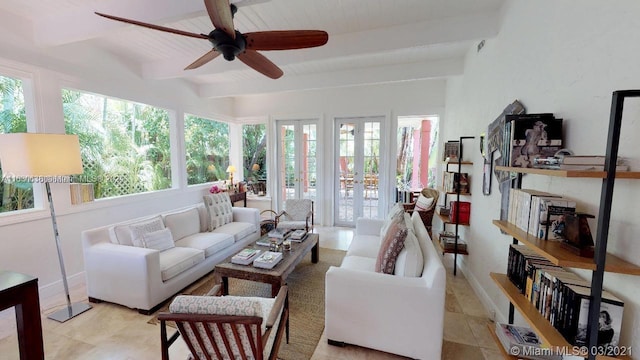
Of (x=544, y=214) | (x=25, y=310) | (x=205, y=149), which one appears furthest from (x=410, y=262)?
(x=205, y=149)

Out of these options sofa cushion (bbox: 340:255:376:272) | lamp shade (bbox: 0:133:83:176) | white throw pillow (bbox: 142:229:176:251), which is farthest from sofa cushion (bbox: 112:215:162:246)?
sofa cushion (bbox: 340:255:376:272)

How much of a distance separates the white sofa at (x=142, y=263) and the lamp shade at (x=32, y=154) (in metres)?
0.74

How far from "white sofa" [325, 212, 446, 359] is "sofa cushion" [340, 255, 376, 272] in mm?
410

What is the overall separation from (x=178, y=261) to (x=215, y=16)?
2.27m

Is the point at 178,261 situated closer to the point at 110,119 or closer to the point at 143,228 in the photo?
the point at 143,228

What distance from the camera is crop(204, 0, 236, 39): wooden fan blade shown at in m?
1.31

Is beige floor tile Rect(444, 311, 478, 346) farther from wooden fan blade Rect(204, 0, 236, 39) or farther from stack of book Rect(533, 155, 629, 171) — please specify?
wooden fan blade Rect(204, 0, 236, 39)

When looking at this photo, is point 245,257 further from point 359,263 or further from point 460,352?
point 460,352

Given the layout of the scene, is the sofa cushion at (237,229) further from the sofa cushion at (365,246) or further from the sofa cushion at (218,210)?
the sofa cushion at (365,246)

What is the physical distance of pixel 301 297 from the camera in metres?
2.60

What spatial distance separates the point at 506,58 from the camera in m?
2.26

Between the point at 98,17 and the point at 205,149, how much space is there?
124 inches

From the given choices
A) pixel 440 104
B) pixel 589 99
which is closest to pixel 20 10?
pixel 589 99

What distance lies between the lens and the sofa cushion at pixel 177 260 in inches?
96.0
